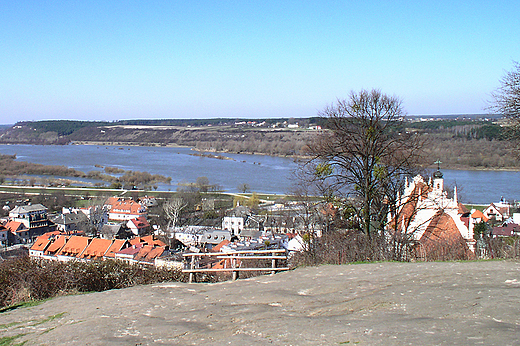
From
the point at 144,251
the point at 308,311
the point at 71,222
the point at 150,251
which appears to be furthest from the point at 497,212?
the point at 308,311

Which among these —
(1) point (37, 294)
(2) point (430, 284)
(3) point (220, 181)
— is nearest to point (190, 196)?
(3) point (220, 181)

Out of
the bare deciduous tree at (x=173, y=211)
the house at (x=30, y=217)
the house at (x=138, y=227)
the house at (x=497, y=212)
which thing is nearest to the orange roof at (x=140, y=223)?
the house at (x=138, y=227)

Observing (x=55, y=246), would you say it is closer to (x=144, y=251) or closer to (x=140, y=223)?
(x=144, y=251)

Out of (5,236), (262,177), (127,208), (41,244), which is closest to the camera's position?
(41,244)

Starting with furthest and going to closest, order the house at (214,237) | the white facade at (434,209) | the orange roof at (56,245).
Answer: the house at (214,237) < the orange roof at (56,245) < the white facade at (434,209)

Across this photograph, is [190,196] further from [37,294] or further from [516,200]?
[37,294]

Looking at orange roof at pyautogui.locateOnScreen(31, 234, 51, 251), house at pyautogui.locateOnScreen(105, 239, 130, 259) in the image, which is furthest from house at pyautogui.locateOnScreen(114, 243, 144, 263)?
orange roof at pyautogui.locateOnScreen(31, 234, 51, 251)

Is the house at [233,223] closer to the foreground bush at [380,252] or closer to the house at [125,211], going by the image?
the house at [125,211]

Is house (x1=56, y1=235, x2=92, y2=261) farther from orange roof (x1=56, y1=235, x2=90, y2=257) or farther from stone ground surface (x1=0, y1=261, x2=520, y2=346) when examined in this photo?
stone ground surface (x1=0, y1=261, x2=520, y2=346)
